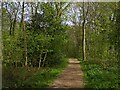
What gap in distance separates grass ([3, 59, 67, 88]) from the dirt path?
0.09m

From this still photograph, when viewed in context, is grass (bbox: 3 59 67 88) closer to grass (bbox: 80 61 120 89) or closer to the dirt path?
the dirt path

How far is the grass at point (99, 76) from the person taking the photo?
14.4 feet

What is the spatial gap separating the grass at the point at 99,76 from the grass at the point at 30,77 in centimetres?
43

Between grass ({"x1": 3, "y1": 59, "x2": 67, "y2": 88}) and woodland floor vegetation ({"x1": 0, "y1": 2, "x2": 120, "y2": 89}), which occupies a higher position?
woodland floor vegetation ({"x1": 0, "y1": 2, "x2": 120, "y2": 89})

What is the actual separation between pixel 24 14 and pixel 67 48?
3.17ft

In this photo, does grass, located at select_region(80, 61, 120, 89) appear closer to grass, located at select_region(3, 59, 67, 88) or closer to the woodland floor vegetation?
the woodland floor vegetation

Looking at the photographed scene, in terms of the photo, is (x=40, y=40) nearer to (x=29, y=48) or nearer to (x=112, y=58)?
(x=29, y=48)

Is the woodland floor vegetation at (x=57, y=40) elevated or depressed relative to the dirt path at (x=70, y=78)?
elevated

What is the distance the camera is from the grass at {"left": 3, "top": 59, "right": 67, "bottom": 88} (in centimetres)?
440

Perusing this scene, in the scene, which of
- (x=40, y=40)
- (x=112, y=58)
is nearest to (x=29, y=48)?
(x=40, y=40)

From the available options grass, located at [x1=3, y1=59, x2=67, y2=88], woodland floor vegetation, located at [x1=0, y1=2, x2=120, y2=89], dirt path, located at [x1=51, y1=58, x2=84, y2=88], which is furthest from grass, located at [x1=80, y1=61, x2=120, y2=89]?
grass, located at [x1=3, y1=59, x2=67, y2=88]

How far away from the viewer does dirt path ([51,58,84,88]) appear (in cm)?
438

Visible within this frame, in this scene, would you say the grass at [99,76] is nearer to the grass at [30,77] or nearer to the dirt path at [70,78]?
the dirt path at [70,78]

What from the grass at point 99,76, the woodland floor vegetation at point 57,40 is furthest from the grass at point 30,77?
the grass at point 99,76
